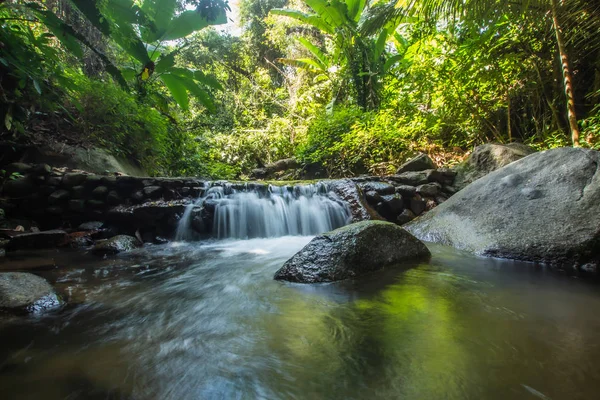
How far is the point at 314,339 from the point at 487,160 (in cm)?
523

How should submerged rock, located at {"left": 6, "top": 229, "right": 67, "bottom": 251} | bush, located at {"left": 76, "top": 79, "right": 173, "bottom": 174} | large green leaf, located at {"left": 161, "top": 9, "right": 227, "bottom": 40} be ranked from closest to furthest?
submerged rock, located at {"left": 6, "top": 229, "right": 67, "bottom": 251}
bush, located at {"left": 76, "top": 79, "right": 173, "bottom": 174}
large green leaf, located at {"left": 161, "top": 9, "right": 227, "bottom": 40}

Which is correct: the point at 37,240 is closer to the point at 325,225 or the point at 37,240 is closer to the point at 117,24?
the point at 117,24

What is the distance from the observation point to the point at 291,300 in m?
2.17

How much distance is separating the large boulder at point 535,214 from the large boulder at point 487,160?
1.08m

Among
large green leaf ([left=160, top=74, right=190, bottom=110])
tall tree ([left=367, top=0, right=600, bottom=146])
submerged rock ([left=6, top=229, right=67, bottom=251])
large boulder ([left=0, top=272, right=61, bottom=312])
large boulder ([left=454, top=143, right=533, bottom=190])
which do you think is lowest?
large boulder ([left=0, top=272, right=61, bottom=312])

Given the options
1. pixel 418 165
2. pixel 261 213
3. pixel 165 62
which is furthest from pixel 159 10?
pixel 418 165

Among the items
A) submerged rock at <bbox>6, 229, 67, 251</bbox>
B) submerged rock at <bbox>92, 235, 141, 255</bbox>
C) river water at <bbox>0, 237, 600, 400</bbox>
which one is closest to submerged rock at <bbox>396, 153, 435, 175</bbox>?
river water at <bbox>0, 237, 600, 400</bbox>

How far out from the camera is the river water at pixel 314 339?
1171mm

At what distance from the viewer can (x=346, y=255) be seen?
2676 mm

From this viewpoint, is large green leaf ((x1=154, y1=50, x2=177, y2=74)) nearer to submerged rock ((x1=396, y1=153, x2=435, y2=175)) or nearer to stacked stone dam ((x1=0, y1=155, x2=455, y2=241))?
stacked stone dam ((x1=0, y1=155, x2=455, y2=241))

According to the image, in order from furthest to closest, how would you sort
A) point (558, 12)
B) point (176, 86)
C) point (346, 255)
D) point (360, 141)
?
point (360, 141) → point (176, 86) → point (558, 12) → point (346, 255)

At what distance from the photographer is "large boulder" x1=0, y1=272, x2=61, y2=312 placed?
75.4 inches

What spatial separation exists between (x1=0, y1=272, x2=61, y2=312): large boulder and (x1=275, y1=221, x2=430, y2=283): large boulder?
1719mm

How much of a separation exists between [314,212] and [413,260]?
8.18 ft
